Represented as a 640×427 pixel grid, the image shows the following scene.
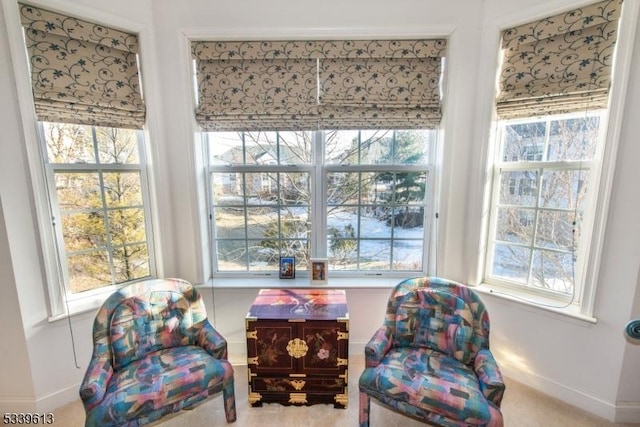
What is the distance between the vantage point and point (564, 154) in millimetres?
1779

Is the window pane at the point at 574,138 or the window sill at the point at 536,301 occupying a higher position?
the window pane at the point at 574,138

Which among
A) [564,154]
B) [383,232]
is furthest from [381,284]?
[564,154]

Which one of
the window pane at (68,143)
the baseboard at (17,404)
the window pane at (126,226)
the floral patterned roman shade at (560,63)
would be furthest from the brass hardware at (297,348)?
Answer: the floral patterned roman shade at (560,63)

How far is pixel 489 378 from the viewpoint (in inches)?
53.9

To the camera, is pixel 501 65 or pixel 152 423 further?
pixel 501 65

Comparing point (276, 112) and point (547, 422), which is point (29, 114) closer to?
point (276, 112)

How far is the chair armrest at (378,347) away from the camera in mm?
1559

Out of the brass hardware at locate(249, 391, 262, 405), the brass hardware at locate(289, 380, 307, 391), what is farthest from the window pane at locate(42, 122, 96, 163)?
the brass hardware at locate(289, 380, 307, 391)

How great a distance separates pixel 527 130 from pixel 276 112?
1.74 m

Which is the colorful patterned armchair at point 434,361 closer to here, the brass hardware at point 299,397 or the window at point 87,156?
the brass hardware at point 299,397

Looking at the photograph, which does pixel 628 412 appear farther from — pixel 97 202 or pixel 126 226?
pixel 97 202

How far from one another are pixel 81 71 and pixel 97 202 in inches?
32.3

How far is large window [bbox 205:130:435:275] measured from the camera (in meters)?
2.19

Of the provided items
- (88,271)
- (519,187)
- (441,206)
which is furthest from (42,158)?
(519,187)
